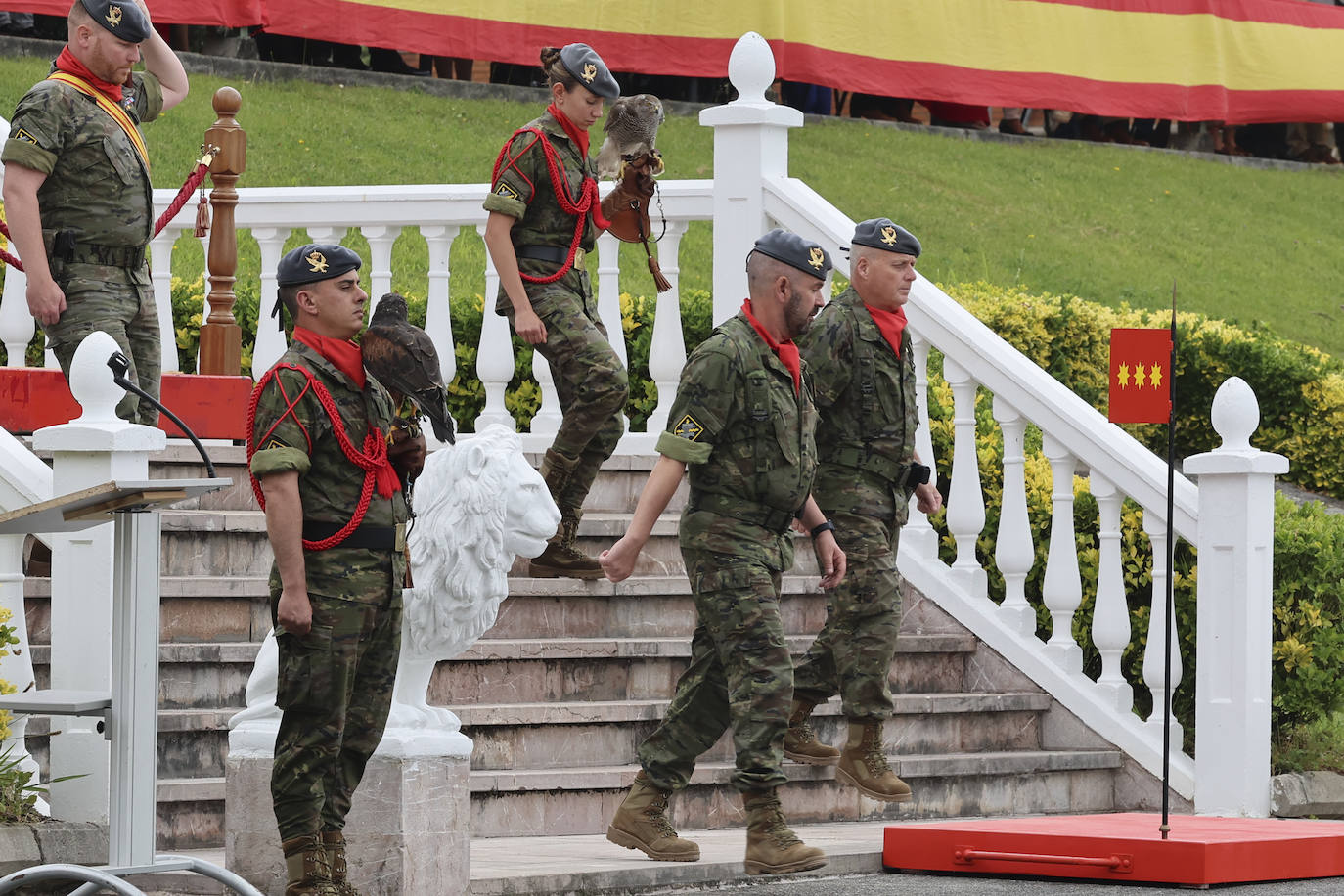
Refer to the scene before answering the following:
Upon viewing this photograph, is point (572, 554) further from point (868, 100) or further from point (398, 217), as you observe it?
point (868, 100)

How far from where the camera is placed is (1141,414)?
23.8 ft

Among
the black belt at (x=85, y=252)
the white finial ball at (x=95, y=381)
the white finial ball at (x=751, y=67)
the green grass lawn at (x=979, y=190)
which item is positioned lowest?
the white finial ball at (x=95, y=381)

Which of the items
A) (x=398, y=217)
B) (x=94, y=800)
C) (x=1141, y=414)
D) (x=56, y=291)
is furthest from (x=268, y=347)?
(x=1141, y=414)

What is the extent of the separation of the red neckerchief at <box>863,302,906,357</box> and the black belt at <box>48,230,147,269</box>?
8.21 feet

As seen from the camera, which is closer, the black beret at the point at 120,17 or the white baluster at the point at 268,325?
the black beret at the point at 120,17

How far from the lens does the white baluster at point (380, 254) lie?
9438 mm

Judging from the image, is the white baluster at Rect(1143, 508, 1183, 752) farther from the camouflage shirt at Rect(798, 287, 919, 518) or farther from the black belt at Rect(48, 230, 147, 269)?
the black belt at Rect(48, 230, 147, 269)

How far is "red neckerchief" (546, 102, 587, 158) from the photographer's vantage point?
827cm

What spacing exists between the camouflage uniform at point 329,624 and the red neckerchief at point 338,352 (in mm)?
18

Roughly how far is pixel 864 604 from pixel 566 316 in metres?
1.69

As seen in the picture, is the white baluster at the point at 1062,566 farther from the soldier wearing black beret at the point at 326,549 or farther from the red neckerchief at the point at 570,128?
the soldier wearing black beret at the point at 326,549

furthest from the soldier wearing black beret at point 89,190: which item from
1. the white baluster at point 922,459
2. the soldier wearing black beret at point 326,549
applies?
the white baluster at point 922,459

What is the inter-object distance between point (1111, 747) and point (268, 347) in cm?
392

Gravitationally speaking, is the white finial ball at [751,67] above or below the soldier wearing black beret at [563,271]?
above
